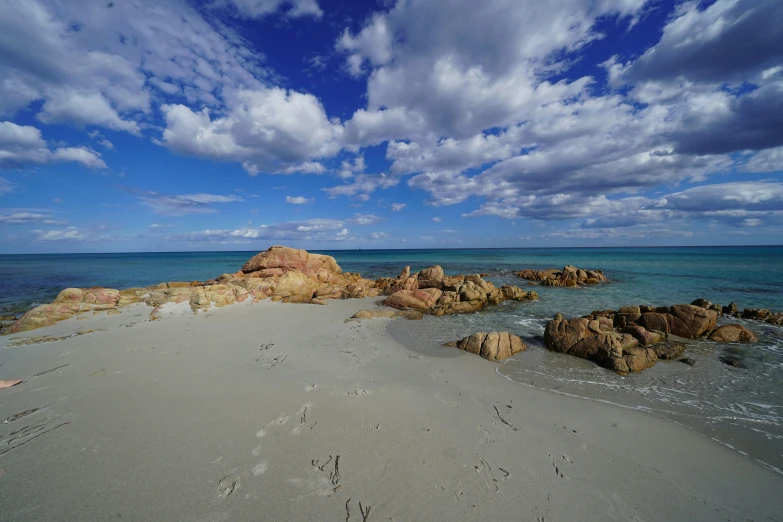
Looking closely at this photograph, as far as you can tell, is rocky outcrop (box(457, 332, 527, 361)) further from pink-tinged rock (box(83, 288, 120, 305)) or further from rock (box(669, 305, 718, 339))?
pink-tinged rock (box(83, 288, 120, 305))

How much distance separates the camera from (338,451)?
4020mm

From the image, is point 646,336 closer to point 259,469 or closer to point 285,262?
point 259,469

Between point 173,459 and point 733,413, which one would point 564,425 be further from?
point 173,459

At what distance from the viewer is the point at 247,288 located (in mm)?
16984

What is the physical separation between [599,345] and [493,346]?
291 centimetres

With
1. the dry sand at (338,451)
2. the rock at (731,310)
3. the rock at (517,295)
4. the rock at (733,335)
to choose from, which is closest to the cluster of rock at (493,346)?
the dry sand at (338,451)

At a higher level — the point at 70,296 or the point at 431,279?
the point at 70,296

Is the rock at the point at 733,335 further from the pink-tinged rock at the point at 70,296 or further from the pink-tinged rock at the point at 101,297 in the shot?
the pink-tinged rock at the point at 70,296

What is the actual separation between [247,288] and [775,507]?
19.1m

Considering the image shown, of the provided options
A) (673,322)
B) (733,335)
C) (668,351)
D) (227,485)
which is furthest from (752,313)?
(227,485)

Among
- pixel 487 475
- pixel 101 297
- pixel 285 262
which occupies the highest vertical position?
pixel 285 262

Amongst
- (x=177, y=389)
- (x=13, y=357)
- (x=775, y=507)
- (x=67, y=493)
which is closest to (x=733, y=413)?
(x=775, y=507)

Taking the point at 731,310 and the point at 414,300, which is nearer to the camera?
the point at 731,310

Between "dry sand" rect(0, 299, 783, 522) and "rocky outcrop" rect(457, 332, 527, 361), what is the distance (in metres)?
1.14
